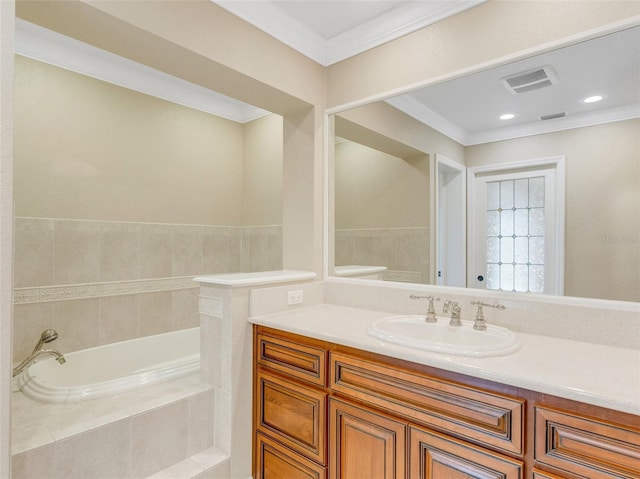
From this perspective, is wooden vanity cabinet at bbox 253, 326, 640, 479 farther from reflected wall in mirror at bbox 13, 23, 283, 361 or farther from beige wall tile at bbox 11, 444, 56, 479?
reflected wall in mirror at bbox 13, 23, 283, 361

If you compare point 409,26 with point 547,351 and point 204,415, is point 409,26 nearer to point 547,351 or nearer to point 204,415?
point 547,351

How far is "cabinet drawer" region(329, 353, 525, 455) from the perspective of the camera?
3.68 feet

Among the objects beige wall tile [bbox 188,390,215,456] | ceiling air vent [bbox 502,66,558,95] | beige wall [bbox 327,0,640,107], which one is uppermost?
beige wall [bbox 327,0,640,107]

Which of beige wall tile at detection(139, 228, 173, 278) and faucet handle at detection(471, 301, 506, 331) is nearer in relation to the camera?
faucet handle at detection(471, 301, 506, 331)

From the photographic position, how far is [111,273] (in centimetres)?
274

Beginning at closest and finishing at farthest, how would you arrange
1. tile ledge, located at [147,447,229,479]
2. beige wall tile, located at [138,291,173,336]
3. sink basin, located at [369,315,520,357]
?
sink basin, located at [369,315,520,357]
tile ledge, located at [147,447,229,479]
beige wall tile, located at [138,291,173,336]

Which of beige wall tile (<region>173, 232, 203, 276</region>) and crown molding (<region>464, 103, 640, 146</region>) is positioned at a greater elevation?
crown molding (<region>464, 103, 640, 146</region>)

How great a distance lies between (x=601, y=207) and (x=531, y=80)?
66 cm

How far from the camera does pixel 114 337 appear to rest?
273 centimetres

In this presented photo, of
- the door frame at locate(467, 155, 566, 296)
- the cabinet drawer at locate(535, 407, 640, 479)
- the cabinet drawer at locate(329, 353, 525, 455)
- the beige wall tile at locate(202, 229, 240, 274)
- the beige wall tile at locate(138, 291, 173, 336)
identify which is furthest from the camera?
the beige wall tile at locate(202, 229, 240, 274)

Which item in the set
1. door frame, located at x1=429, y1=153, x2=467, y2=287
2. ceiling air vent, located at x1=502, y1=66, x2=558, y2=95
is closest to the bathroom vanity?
door frame, located at x1=429, y1=153, x2=467, y2=287

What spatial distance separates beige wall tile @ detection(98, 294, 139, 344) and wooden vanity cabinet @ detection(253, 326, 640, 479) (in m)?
1.46

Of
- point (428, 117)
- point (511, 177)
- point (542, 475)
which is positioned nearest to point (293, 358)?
point (542, 475)

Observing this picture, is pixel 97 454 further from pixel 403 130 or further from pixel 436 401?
pixel 403 130
